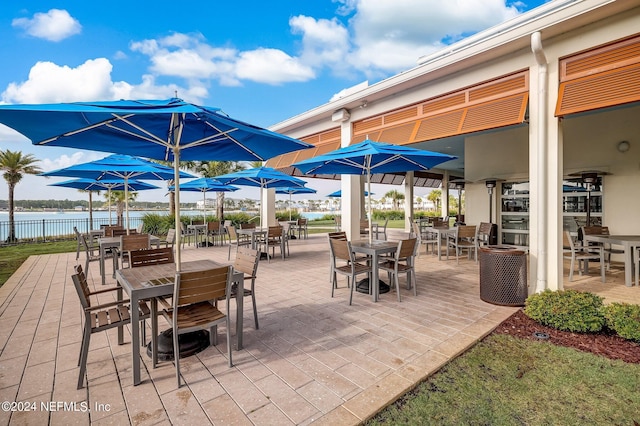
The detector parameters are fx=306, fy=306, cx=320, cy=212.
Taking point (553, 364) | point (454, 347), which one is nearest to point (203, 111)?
point (454, 347)

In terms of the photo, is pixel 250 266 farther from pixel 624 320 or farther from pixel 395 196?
pixel 395 196

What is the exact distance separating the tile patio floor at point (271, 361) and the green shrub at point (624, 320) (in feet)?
3.42

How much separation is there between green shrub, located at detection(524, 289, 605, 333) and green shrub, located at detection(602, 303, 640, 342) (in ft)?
0.29

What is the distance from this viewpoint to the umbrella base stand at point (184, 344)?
9.83ft

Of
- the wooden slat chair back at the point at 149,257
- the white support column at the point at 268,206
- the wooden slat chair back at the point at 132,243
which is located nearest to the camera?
the wooden slat chair back at the point at 149,257

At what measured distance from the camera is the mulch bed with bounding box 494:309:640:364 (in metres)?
3.10

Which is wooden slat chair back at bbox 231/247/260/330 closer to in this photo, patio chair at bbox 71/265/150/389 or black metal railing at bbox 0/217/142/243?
patio chair at bbox 71/265/150/389

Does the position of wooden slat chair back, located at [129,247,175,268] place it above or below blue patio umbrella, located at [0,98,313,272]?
below

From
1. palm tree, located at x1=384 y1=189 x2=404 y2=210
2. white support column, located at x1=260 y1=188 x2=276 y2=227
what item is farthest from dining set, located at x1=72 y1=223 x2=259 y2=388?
palm tree, located at x1=384 y1=189 x2=404 y2=210

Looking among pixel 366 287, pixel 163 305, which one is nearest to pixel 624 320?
pixel 366 287

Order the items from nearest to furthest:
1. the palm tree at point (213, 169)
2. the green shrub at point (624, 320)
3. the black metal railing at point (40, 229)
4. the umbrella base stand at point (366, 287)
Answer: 1. the green shrub at point (624, 320)
2. the umbrella base stand at point (366, 287)
3. the black metal railing at point (40, 229)
4. the palm tree at point (213, 169)

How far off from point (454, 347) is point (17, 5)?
1229 centimetres

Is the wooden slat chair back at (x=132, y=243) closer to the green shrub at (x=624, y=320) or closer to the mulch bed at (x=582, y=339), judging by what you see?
the mulch bed at (x=582, y=339)

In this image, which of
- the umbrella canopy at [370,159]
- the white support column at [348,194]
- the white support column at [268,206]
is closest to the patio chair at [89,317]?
the umbrella canopy at [370,159]
